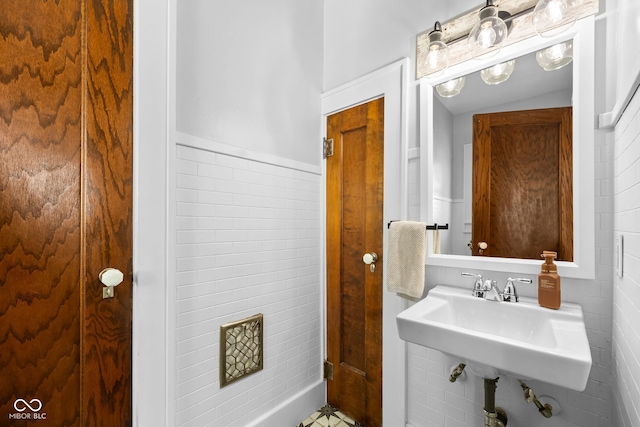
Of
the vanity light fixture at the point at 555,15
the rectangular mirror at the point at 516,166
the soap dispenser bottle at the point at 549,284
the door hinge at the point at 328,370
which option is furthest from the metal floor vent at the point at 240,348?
the vanity light fixture at the point at 555,15

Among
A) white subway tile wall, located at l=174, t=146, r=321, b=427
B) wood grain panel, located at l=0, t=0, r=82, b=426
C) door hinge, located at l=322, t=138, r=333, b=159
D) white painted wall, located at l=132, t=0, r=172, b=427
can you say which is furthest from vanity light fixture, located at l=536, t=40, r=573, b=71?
wood grain panel, located at l=0, t=0, r=82, b=426

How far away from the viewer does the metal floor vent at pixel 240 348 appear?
1401 mm

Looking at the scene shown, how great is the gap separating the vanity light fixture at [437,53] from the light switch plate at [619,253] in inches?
38.5

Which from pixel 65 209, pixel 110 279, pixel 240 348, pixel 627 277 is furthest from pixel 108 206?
pixel 627 277

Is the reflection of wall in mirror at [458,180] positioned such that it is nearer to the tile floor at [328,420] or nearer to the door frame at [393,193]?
the door frame at [393,193]

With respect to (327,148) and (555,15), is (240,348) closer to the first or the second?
(327,148)

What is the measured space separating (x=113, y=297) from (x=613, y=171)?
5.89ft

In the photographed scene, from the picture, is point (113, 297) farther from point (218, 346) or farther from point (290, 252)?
point (290, 252)

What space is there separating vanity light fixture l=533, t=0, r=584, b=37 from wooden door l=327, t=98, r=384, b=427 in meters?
0.73

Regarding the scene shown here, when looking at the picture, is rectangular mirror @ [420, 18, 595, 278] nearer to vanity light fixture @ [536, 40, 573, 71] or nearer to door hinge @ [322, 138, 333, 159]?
vanity light fixture @ [536, 40, 573, 71]

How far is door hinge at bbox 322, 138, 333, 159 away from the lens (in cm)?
190

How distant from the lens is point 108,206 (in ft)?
3.37

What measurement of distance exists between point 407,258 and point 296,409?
1137mm

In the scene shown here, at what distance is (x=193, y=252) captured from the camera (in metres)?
1.29
